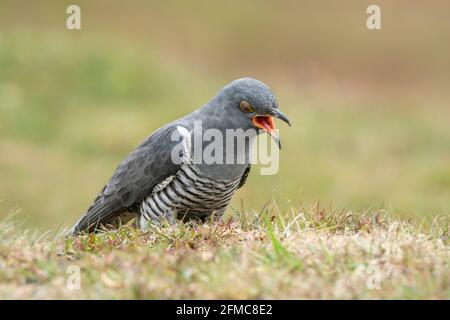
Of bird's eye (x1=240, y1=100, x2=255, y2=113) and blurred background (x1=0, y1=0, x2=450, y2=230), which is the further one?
blurred background (x1=0, y1=0, x2=450, y2=230)

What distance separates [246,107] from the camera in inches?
249

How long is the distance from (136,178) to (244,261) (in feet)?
7.28

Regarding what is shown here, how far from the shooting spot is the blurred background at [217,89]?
42.5ft

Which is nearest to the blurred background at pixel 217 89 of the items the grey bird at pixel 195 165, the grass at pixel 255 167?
the grass at pixel 255 167

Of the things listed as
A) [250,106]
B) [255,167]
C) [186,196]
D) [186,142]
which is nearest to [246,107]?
[250,106]

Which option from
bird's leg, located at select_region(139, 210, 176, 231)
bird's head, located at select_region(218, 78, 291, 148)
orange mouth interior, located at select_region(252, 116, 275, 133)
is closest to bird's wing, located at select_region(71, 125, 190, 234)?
bird's leg, located at select_region(139, 210, 176, 231)

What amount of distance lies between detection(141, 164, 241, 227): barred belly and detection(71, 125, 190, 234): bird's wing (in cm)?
7

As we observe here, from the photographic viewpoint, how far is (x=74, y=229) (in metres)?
6.82

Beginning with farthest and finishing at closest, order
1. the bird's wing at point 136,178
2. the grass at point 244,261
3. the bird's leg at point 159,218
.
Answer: the bird's wing at point 136,178 → the bird's leg at point 159,218 → the grass at point 244,261

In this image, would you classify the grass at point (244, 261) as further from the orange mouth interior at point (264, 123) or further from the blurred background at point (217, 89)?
the blurred background at point (217, 89)

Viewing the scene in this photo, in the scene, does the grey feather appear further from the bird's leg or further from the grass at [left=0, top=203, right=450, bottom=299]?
the grass at [left=0, top=203, right=450, bottom=299]

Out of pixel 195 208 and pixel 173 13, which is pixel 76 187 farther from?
pixel 173 13

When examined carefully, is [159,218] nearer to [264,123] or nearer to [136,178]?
[136,178]

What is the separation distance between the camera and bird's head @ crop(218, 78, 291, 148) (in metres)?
6.23
